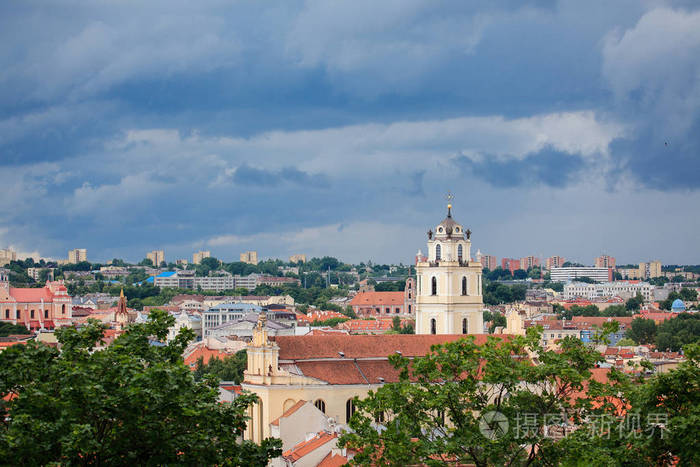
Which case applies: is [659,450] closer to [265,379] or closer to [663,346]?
[265,379]

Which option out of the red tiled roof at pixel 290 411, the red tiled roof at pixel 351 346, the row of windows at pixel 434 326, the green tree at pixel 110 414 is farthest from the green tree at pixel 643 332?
the green tree at pixel 110 414

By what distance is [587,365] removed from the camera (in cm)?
2662

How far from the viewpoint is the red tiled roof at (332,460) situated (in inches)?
1407

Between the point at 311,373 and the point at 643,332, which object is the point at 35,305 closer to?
the point at 643,332

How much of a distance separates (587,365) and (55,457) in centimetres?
1344

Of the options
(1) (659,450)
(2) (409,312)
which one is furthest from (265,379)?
(2) (409,312)

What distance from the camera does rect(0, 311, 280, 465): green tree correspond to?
1983 cm

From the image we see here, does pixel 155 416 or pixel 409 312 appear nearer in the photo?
pixel 155 416

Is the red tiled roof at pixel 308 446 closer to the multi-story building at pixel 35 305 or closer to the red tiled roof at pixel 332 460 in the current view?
the red tiled roof at pixel 332 460

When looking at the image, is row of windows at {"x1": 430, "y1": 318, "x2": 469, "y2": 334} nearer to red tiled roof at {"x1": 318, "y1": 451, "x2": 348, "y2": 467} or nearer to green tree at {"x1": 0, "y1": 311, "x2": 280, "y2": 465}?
red tiled roof at {"x1": 318, "y1": 451, "x2": 348, "y2": 467}

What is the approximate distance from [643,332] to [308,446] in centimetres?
9015

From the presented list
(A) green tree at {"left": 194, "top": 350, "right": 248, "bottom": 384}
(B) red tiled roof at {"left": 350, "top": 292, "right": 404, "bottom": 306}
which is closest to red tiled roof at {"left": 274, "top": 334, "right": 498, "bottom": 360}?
(A) green tree at {"left": 194, "top": 350, "right": 248, "bottom": 384}

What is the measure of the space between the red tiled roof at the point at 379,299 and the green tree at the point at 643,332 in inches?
2725

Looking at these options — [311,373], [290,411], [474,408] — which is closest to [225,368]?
[311,373]
